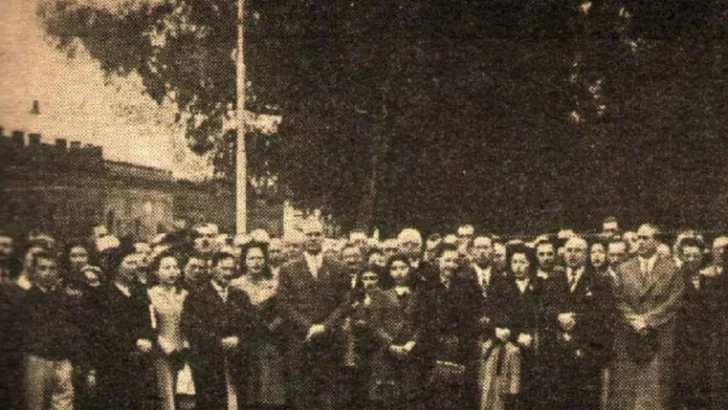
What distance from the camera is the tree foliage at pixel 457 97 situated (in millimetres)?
2885

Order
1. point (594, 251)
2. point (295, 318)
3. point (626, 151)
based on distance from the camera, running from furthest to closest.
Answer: point (626, 151) → point (594, 251) → point (295, 318)

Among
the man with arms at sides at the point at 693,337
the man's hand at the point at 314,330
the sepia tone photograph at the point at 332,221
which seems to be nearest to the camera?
the sepia tone photograph at the point at 332,221

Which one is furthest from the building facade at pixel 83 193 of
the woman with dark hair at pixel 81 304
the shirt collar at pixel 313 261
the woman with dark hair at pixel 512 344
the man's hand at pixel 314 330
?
the woman with dark hair at pixel 512 344

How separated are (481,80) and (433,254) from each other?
2.67 feet

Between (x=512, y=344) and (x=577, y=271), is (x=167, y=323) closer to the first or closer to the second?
(x=512, y=344)

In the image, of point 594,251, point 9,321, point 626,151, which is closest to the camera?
point 9,321

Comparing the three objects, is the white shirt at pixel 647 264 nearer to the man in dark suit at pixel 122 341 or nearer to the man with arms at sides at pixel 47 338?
the man in dark suit at pixel 122 341

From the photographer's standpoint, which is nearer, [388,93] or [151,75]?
[151,75]

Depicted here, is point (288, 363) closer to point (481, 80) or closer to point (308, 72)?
point (308, 72)

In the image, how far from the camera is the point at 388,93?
3414mm

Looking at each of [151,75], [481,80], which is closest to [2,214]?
[151,75]

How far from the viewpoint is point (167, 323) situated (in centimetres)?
258

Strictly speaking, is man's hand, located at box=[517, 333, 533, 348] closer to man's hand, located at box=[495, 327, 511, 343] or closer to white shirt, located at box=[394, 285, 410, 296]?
man's hand, located at box=[495, 327, 511, 343]

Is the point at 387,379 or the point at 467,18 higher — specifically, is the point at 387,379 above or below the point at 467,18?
below
